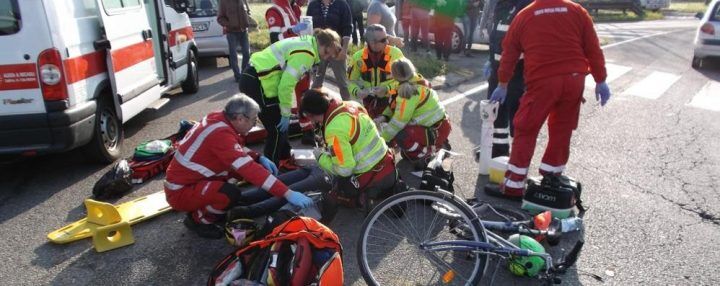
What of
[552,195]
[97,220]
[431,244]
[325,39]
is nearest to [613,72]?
[552,195]

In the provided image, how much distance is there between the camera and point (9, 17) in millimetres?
4199

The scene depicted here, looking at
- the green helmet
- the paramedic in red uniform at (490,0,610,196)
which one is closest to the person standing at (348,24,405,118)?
the paramedic in red uniform at (490,0,610,196)

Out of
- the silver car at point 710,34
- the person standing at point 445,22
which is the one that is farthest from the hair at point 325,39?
the silver car at point 710,34

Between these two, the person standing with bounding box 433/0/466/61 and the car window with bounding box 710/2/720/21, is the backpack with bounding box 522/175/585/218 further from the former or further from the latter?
the car window with bounding box 710/2/720/21

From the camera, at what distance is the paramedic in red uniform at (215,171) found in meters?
3.61

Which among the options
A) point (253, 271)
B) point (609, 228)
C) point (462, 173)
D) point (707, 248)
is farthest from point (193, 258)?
point (707, 248)

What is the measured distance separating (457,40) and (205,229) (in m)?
9.37

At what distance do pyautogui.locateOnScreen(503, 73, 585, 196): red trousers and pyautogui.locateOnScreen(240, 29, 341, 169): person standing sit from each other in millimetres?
1686

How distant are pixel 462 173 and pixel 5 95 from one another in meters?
4.08

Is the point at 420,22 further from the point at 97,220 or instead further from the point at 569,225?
the point at 97,220

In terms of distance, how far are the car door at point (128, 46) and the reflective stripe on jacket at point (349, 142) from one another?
8.50ft

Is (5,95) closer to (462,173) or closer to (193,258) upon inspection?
(193,258)

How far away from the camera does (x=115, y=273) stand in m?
3.47

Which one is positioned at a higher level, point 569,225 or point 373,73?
point 373,73
